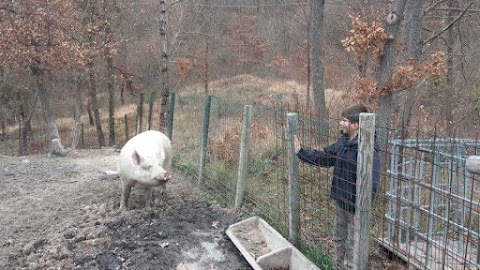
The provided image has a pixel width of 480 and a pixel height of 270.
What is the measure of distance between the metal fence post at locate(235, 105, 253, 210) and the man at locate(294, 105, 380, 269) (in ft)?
5.22

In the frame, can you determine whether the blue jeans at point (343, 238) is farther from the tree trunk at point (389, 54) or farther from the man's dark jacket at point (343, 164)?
the tree trunk at point (389, 54)

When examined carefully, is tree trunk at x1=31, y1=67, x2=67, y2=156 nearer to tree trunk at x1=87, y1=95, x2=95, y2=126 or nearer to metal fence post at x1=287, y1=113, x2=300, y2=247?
metal fence post at x1=287, y1=113, x2=300, y2=247

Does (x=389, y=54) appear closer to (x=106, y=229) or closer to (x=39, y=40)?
(x=106, y=229)

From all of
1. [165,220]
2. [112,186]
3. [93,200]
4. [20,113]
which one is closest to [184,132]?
[112,186]

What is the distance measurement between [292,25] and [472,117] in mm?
12039

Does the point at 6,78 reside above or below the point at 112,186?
above

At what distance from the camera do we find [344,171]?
3965mm

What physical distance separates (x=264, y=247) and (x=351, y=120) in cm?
190

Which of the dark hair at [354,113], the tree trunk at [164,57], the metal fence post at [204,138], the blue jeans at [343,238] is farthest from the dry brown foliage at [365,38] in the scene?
the tree trunk at [164,57]

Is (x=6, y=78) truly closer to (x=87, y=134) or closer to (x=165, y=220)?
(x=87, y=134)

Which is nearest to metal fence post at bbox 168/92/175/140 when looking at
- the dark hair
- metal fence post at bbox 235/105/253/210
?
metal fence post at bbox 235/105/253/210

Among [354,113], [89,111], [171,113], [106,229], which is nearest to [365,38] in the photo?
[354,113]

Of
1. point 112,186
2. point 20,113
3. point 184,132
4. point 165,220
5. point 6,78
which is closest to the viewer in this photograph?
point 165,220

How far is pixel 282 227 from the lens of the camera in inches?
203
